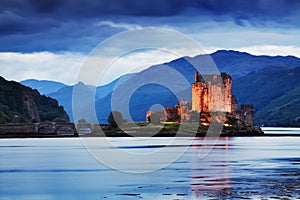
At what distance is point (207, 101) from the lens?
5802 inches

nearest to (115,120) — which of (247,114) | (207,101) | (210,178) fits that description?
(207,101)

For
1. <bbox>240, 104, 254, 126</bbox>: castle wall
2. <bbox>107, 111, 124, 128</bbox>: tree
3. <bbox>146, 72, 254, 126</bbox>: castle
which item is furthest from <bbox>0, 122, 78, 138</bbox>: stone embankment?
<bbox>240, 104, 254, 126</bbox>: castle wall

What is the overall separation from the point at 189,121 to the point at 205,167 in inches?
3537

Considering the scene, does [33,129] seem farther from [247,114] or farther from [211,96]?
[247,114]

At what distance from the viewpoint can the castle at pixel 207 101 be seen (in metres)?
147

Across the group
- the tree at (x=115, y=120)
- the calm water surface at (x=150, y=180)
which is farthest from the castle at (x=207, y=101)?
the calm water surface at (x=150, y=180)

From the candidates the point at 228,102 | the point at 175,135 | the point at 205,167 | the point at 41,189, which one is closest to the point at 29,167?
the point at 205,167

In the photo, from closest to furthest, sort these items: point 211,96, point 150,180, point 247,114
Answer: point 150,180
point 211,96
point 247,114

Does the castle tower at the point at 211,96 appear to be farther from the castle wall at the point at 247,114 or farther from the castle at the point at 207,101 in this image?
the castle wall at the point at 247,114

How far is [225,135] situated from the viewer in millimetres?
145875

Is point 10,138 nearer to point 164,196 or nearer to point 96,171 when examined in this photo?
point 96,171

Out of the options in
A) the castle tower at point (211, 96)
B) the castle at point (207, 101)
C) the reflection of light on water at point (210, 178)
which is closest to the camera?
the reflection of light on water at point (210, 178)

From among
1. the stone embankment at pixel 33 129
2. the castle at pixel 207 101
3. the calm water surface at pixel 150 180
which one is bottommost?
the calm water surface at pixel 150 180

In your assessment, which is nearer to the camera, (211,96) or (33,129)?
(211,96)
